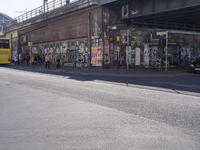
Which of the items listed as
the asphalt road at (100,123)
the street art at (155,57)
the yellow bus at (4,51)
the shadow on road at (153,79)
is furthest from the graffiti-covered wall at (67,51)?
the asphalt road at (100,123)

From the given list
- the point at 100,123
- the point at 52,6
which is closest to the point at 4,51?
the point at 52,6

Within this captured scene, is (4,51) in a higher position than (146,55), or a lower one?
higher

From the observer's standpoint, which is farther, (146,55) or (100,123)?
(146,55)

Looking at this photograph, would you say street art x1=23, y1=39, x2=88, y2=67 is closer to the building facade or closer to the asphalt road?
the building facade

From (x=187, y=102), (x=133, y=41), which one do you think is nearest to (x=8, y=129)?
(x=187, y=102)

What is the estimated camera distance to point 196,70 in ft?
96.7

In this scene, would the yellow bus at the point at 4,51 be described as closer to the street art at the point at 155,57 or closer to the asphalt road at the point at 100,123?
the street art at the point at 155,57

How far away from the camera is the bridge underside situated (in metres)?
32.0

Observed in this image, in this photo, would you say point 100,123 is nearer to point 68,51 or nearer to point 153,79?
point 153,79

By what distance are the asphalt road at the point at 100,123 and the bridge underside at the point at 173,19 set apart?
19.2m

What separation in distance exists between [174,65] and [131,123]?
104ft

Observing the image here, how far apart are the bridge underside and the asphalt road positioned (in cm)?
1923

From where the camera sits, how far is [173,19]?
37281mm

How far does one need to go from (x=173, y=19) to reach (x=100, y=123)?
3107 cm
